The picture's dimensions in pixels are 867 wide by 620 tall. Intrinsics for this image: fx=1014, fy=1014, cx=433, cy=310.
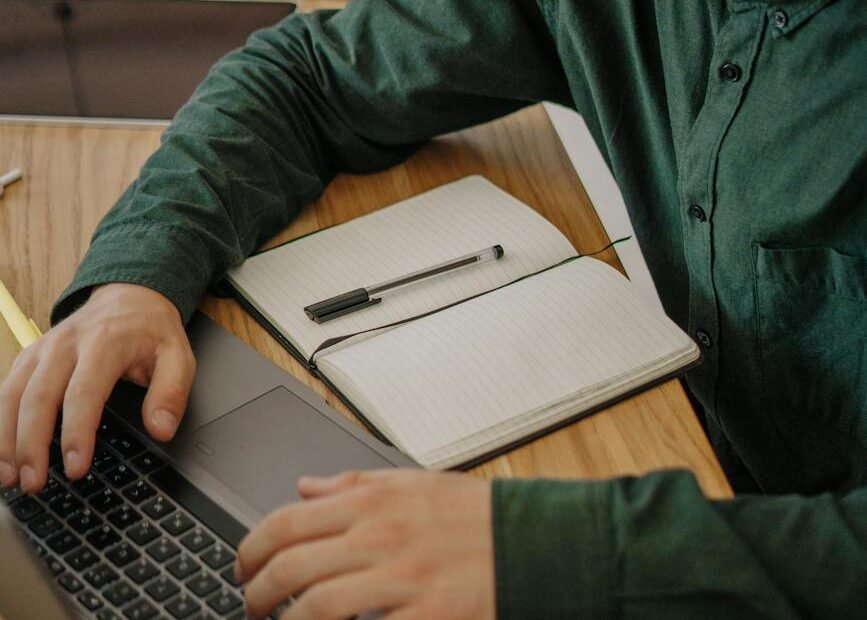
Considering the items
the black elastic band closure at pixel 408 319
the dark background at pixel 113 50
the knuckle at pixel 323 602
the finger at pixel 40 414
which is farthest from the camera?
the dark background at pixel 113 50

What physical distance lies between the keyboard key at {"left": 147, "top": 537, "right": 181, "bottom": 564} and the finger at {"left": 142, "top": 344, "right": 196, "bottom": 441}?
92 mm

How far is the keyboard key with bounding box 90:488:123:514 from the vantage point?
0.65 meters

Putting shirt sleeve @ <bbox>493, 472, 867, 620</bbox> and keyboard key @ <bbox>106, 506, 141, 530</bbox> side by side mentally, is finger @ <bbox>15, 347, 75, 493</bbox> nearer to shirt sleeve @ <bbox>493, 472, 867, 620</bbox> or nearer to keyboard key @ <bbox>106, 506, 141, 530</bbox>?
keyboard key @ <bbox>106, 506, 141, 530</bbox>

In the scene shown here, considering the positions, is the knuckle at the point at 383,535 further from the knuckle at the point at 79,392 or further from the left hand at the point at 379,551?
the knuckle at the point at 79,392

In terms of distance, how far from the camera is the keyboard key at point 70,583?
1.95 ft

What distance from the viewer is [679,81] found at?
854mm

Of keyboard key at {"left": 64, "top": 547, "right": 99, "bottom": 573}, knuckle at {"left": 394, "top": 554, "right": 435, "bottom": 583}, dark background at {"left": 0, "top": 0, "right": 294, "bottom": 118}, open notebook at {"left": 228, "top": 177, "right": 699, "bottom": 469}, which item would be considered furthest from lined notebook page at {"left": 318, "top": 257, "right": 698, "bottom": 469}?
dark background at {"left": 0, "top": 0, "right": 294, "bottom": 118}

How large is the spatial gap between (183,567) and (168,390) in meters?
0.15

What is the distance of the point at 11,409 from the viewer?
70 centimetres

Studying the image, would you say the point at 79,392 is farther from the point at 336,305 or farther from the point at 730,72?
the point at 730,72

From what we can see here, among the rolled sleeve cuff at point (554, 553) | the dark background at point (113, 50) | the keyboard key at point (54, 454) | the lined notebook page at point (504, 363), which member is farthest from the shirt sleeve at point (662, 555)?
the dark background at point (113, 50)

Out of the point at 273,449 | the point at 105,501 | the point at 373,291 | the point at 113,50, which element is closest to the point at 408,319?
the point at 373,291

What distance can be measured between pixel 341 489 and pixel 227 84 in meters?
0.52

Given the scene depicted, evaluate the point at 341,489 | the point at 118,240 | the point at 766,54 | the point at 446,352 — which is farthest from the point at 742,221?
the point at 118,240
